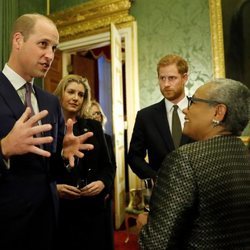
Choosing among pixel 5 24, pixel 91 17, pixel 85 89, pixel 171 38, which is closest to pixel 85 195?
pixel 85 89

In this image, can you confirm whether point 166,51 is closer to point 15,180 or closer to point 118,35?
point 118,35

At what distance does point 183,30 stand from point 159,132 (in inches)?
87.6

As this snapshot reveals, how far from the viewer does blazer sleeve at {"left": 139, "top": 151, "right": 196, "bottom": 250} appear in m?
1.08

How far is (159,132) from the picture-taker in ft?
7.21

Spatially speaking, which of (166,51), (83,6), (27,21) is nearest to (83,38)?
(83,6)

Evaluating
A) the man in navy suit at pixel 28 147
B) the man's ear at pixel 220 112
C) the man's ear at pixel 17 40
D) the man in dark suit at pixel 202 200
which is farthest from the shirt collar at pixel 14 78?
the man's ear at pixel 220 112

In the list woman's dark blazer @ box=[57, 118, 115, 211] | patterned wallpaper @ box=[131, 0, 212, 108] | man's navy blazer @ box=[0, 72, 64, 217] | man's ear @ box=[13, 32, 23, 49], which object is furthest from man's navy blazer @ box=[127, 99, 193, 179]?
patterned wallpaper @ box=[131, 0, 212, 108]

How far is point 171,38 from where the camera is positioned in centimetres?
408

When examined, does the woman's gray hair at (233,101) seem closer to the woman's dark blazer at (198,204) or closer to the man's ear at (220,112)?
the man's ear at (220,112)

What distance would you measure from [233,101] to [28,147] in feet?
2.53

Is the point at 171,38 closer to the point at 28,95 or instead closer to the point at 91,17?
the point at 91,17

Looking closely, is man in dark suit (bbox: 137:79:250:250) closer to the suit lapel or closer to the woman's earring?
the woman's earring

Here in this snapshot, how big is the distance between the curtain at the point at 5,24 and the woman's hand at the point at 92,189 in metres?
2.76

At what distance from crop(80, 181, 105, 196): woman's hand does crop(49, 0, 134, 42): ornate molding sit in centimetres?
284
